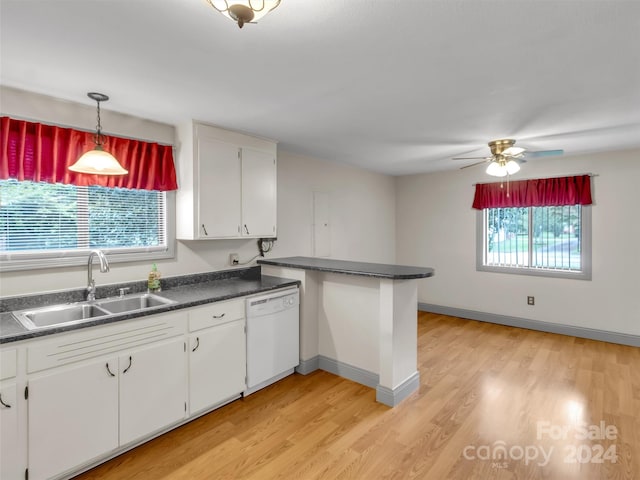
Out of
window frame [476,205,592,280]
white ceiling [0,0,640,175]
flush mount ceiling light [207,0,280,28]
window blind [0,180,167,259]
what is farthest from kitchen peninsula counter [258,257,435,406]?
window frame [476,205,592,280]

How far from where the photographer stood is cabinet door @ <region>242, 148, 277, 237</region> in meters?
3.20

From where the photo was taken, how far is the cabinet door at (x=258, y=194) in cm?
320

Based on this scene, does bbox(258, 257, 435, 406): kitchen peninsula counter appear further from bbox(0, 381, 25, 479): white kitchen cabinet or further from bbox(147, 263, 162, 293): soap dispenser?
bbox(0, 381, 25, 479): white kitchen cabinet

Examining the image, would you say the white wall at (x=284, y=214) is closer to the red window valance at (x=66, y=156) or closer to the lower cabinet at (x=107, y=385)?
the red window valance at (x=66, y=156)

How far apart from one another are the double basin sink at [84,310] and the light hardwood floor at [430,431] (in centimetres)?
93

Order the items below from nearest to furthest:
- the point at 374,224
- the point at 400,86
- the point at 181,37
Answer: the point at 181,37 → the point at 400,86 → the point at 374,224

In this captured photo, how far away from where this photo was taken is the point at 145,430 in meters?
2.18

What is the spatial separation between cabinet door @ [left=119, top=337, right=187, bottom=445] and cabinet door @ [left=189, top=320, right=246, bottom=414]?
0.09 meters

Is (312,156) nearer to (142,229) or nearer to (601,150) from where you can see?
(142,229)

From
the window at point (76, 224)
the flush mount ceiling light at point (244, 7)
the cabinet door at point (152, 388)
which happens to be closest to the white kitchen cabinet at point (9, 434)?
the cabinet door at point (152, 388)

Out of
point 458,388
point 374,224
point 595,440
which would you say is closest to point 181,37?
point 458,388

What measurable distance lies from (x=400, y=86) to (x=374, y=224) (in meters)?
3.38

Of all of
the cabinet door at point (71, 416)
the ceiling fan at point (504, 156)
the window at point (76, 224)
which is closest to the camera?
the cabinet door at point (71, 416)

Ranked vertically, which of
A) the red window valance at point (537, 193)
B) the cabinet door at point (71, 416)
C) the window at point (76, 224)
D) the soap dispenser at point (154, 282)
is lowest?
the cabinet door at point (71, 416)
